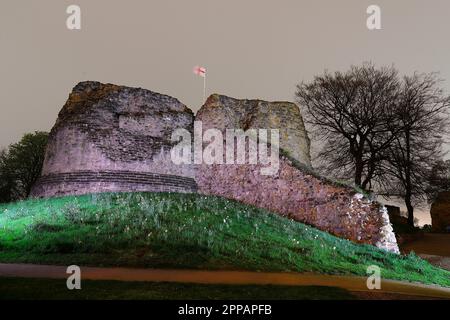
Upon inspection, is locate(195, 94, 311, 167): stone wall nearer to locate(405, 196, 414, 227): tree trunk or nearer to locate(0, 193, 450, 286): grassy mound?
locate(0, 193, 450, 286): grassy mound

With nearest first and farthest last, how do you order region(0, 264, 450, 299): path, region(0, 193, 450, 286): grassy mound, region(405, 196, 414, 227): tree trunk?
region(0, 264, 450, 299): path → region(0, 193, 450, 286): grassy mound → region(405, 196, 414, 227): tree trunk

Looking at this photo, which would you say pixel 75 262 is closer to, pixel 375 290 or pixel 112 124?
pixel 375 290

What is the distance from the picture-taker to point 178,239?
37.6 ft

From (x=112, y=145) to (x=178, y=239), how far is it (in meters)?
8.93

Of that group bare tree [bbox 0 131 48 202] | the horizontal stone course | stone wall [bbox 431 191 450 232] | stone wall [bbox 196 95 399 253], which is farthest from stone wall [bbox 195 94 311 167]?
bare tree [bbox 0 131 48 202]

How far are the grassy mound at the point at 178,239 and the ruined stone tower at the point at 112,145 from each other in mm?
2503

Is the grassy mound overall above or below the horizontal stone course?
below

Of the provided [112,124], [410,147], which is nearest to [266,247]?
[112,124]

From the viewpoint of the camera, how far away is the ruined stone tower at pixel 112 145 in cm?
1902

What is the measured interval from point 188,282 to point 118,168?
11.6 metres

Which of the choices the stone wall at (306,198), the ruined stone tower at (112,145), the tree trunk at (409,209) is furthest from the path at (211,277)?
the tree trunk at (409,209)

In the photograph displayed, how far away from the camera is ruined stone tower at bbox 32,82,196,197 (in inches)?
749

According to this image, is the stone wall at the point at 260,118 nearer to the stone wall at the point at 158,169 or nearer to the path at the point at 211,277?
the stone wall at the point at 158,169

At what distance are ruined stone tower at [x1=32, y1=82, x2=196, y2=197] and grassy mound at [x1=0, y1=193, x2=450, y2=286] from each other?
8.21 ft
